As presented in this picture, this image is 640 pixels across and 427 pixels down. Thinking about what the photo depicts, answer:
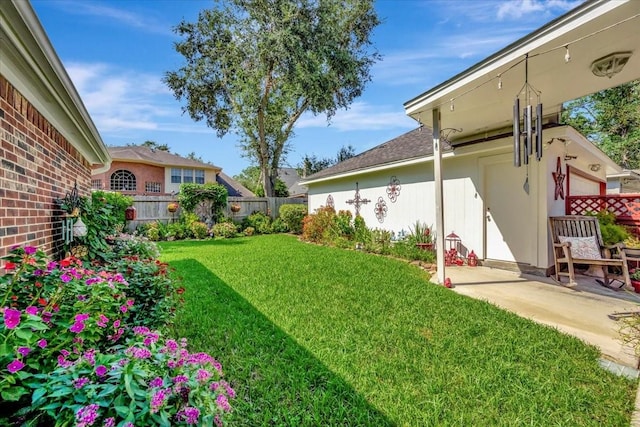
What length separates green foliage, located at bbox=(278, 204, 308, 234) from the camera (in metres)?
14.6

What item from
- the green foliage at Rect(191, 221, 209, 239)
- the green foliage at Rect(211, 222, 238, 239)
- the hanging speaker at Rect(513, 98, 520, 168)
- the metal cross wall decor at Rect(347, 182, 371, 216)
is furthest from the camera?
the green foliage at Rect(211, 222, 238, 239)

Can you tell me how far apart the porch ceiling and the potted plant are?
9.92 ft

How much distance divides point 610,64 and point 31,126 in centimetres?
650

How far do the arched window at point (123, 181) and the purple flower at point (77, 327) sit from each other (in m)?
22.0

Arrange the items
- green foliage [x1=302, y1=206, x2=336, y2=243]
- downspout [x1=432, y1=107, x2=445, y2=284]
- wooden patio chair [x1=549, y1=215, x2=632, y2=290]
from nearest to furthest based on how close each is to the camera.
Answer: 1. wooden patio chair [x1=549, y1=215, x2=632, y2=290]
2. downspout [x1=432, y1=107, x2=445, y2=284]
3. green foliage [x1=302, y1=206, x2=336, y2=243]

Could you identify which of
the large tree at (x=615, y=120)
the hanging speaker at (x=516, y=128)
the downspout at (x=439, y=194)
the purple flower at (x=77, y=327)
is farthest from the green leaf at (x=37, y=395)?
the large tree at (x=615, y=120)

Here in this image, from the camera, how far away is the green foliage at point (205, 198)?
1322cm

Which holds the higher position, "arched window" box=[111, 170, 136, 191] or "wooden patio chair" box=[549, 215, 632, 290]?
"arched window" box=[111, 170, 136, 191]

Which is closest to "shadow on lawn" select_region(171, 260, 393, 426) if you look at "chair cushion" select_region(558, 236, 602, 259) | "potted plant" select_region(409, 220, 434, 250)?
"potted plant" select_region(409, 220, 434, 250)

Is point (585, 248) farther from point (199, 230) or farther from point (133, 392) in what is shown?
point (199, 230)

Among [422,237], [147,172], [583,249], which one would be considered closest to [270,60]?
[147,172]

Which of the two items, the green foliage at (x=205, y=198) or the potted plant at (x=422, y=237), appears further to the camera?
the green foliage at (x=205, y=198)

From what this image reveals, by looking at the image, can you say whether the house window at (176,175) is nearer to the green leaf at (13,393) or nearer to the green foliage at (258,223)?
the green foliage at (258,223)

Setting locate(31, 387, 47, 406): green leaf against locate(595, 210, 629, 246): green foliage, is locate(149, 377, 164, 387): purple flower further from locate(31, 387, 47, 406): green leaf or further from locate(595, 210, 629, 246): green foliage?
locate(595, 210, 629, 246): green foliage
